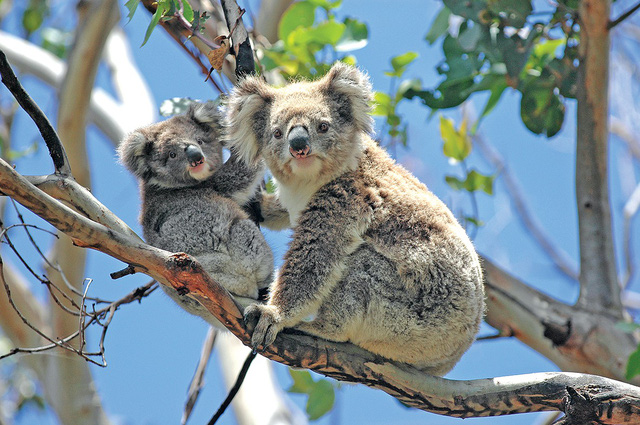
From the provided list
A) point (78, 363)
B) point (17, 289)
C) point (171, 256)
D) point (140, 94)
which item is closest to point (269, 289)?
point (171, 256)

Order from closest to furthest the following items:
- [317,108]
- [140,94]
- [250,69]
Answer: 1. [317,108]
2. [250,69]
3. [140,94]

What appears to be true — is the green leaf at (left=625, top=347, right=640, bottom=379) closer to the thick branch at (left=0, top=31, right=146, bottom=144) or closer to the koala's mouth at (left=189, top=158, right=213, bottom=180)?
the koala's mouth at (left=189, top=158, right=213, bottom=180)

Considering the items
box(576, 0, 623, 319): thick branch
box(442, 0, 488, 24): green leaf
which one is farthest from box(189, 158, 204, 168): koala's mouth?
box(576, 0, 623, 319): thick branch

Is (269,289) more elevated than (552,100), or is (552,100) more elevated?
(552,100)

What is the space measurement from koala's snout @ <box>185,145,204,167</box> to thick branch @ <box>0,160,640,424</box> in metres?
0.96

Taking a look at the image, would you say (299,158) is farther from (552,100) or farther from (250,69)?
(552,100)

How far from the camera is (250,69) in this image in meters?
3.51

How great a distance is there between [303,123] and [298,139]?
0.14 metres

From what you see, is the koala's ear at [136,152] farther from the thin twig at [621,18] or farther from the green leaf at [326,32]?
the thin twig at [621,18]

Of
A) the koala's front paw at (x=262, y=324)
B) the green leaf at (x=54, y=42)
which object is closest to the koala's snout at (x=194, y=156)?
the koala's front paw at (x=262, y=324)

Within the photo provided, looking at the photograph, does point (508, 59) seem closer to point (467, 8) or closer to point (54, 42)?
point (467, 8)

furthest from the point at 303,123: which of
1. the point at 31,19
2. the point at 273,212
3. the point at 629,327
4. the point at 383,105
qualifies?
the point at 31,19

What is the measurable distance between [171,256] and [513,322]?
2.72 m

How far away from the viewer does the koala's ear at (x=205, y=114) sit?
11.8 feet
